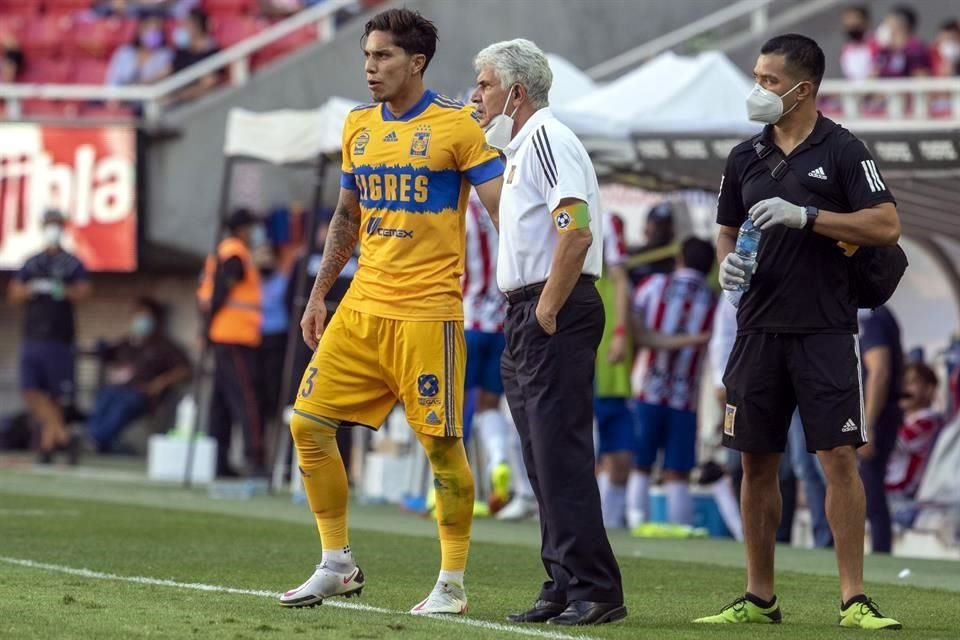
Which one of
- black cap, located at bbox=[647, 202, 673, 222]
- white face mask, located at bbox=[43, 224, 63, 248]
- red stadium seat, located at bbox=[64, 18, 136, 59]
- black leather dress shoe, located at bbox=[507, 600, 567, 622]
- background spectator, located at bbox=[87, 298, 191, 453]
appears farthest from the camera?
red stadium seat, located at bbox=[64, 18, 136, 59]

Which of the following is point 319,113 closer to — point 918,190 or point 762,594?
point 918,190

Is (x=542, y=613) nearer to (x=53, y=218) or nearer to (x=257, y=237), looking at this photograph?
(x=257, y=237)

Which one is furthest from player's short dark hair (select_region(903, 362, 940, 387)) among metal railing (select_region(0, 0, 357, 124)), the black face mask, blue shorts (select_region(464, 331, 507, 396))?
metal railing (select_region(0, 0, 357, 124))

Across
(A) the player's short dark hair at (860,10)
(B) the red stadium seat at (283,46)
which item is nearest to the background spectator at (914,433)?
(A) the player's short dark hair at (860,10)

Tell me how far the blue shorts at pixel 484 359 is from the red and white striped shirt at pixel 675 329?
3.23ft

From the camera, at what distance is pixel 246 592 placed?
26.7 ft

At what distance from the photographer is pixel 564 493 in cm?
729

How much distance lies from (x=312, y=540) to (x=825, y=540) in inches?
131

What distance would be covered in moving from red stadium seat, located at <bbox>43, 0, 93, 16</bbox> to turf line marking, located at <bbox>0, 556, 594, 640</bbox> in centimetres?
1747

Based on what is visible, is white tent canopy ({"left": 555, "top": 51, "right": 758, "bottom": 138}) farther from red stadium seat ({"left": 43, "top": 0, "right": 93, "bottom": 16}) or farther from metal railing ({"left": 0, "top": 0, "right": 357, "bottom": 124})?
red stadium seat ({"left": 43, "top": 0, "right": 93, "bottom": 16})

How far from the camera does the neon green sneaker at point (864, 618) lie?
7.31 m

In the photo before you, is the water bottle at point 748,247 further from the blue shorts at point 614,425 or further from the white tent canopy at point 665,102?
the blue shorts at point 614,425

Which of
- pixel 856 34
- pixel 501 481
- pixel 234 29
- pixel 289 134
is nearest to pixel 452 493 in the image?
pixel 501 481

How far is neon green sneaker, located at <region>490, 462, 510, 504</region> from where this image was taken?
13703 millimetres
